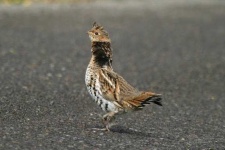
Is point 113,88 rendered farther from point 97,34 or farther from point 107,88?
point 97,34

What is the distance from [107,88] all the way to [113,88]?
0.11 m

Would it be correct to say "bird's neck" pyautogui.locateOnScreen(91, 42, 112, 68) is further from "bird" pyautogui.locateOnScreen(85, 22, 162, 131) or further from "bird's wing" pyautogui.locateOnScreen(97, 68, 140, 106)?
"bird's wing" pyautogui.locateOnScreen(97, 68, 140, 106)

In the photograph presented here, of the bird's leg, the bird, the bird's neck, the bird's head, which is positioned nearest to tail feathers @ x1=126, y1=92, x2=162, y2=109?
the bird

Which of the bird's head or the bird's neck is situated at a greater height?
the bird's head

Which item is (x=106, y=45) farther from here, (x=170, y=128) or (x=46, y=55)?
(x=46, y=55)

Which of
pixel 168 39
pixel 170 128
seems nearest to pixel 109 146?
pixel 170 128

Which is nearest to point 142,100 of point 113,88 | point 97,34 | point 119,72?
point 113,88

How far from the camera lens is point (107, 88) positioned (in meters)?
9.08

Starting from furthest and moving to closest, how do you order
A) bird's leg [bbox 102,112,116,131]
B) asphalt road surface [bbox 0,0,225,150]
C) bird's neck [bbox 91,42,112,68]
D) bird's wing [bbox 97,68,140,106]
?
asphalt road surface [bbox 0,0,225,150] < bird's neck [bbox 91,42,112,68] < bird's leg [bbox 102,112,116,131] < bird's wing [bbox 97,68,140,106]

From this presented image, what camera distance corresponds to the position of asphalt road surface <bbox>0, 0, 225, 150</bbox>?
31.2 ft

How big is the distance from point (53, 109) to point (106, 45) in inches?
79.8

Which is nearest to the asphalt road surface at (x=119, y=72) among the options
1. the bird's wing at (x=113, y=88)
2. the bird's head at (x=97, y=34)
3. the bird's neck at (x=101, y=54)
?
the bird's wing at (x=113, y=88)

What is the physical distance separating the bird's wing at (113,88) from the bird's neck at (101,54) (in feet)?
0.36

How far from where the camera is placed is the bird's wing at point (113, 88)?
9.09 m
